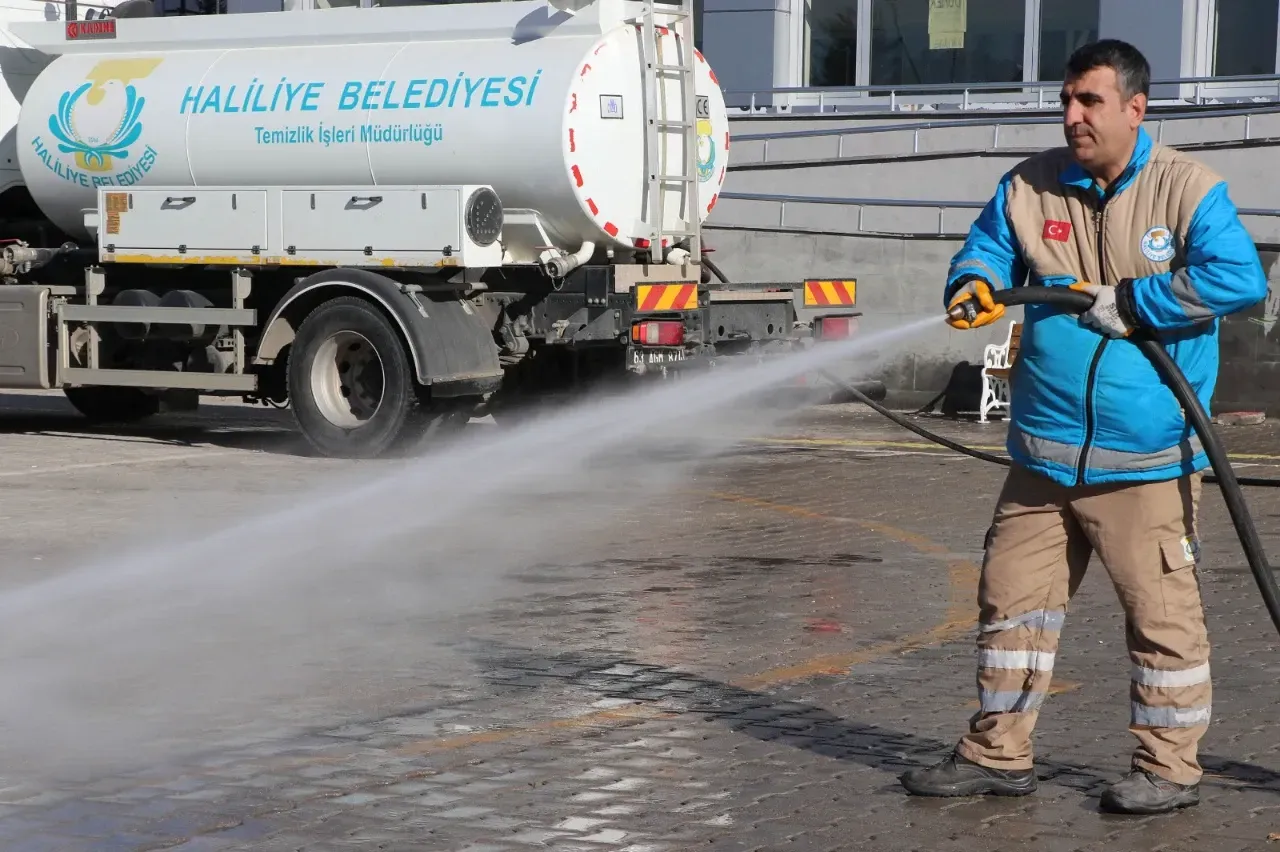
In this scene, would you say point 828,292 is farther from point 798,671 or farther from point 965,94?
point 798,671

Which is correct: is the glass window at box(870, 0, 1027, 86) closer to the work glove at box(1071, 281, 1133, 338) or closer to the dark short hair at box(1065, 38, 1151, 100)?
the dark short hair at box(1065, 38, 1151, 100)

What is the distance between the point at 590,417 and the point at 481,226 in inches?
112

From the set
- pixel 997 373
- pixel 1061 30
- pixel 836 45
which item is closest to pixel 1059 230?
pixel 997 373

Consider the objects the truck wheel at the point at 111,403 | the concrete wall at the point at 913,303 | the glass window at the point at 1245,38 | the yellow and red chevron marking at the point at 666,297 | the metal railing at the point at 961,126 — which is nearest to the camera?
the yellow and red chevron marking at the point at 666,297

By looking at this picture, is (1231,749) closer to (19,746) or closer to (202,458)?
(19,746)

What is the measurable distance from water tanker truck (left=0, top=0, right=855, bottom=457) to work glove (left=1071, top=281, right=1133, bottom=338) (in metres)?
8.32

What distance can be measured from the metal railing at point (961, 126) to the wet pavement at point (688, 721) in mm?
7667

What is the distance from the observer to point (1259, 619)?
8102 mm

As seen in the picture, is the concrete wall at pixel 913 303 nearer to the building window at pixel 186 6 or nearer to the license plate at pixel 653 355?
the license plate at pixel 653 355

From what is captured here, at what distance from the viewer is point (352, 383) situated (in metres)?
14.3

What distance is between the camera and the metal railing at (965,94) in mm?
19188

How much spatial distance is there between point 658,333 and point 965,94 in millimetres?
8118

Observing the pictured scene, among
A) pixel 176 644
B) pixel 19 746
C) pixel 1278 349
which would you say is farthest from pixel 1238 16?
pixel 19 746

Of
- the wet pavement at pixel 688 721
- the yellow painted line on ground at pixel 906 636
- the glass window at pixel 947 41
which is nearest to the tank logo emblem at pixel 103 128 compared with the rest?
the wet pavement at pixel 688 721
